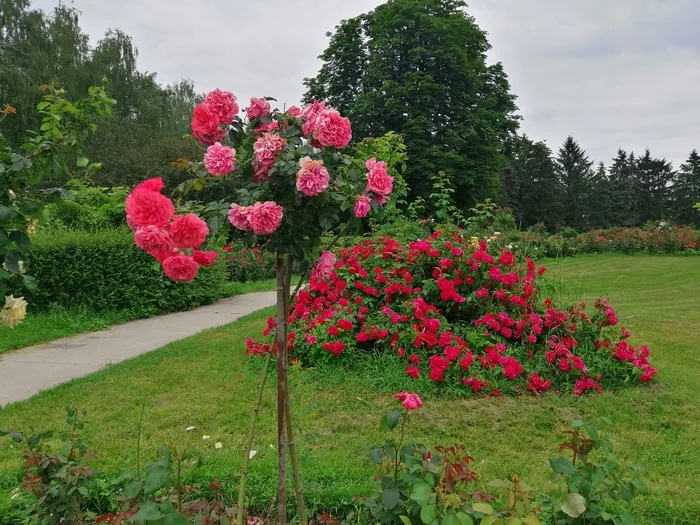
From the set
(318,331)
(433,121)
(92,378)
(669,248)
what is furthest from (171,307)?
(669,248)

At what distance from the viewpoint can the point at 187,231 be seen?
146 cm

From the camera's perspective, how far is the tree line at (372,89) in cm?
1812

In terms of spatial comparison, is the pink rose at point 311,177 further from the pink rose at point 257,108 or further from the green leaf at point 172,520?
the green leaf at point 172,520

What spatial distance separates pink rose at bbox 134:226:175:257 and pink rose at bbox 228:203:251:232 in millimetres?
197

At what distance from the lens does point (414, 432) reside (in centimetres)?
331

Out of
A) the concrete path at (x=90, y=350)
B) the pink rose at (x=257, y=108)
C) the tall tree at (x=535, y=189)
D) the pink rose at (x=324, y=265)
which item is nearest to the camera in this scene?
the pink rose at (x=257, y=108)

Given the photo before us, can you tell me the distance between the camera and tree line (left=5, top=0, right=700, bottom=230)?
18.1 meters

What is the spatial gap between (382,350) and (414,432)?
133cm

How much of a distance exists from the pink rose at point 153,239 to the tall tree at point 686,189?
2034 inches

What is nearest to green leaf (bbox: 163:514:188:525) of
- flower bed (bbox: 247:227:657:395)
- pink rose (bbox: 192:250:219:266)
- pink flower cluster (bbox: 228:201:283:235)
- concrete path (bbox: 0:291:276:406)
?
pink rose (bbox: 192:250:219:266)

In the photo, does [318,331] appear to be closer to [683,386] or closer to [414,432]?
[414,432]

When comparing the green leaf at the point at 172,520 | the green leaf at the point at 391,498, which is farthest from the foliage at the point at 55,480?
the green leaf at the point at 391,498

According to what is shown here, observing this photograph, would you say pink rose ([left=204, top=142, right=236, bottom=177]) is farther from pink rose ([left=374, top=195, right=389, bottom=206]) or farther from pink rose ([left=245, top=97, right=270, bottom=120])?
pink rose ([left=374, top=195, right=389, bottom=206])

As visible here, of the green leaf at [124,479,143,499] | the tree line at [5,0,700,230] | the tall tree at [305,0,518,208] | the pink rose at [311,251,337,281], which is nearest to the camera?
the green leaf at [124,479,143,499]
